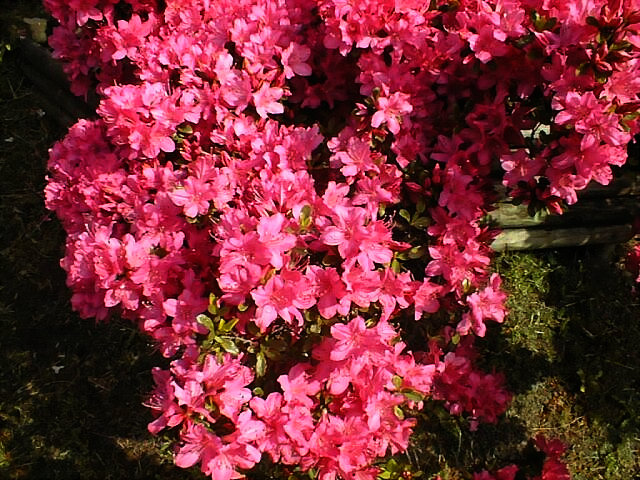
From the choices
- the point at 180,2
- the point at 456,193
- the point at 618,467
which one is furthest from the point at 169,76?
the point at 618,467

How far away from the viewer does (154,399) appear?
6.80ft

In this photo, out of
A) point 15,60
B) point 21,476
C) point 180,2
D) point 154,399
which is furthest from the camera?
point 15,60

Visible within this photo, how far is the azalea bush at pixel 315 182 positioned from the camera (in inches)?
75.4

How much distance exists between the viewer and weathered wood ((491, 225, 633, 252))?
3.62m

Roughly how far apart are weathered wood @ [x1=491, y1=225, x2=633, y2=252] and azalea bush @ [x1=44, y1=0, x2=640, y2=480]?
1.28m

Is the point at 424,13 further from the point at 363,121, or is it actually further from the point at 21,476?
the point at 21,476

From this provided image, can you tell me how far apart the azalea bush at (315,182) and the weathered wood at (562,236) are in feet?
4.20

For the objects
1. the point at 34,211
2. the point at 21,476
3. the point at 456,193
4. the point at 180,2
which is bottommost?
the point at 21,476

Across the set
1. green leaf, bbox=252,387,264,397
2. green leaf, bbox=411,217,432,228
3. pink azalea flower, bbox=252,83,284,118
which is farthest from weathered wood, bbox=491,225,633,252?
green leaf, bbox=252,387,264,397

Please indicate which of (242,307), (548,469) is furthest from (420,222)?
(548,469)

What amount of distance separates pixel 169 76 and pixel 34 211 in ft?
6.93

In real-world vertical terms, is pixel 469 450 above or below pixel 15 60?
below

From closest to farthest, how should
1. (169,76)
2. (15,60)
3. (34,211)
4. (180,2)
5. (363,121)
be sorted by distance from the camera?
(363,121)
(169,76)
(180,2)
(34,211)
(15,60)

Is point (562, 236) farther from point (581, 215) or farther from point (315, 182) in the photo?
point (315, 182)
